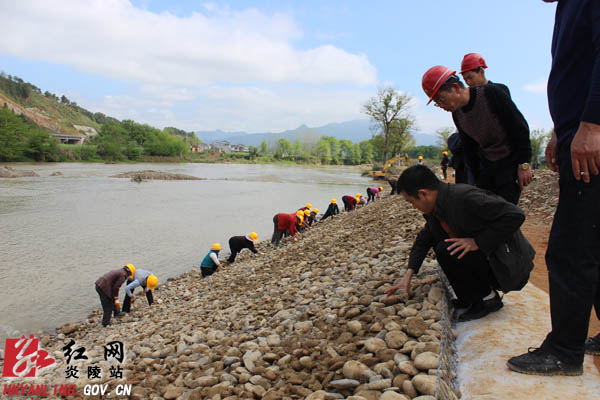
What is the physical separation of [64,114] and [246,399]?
458 ft

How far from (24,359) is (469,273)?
19.6 ft

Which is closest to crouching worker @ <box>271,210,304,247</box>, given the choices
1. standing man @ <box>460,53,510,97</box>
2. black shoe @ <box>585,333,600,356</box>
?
standing man @ <box>460,53,510,97</box>

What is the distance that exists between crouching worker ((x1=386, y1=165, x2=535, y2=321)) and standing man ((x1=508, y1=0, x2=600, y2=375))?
16.8 inches

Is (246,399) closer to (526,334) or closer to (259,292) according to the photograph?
(526,334)

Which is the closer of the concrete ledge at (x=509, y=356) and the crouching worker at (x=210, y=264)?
the concrete ledge at (x=509, y=356)

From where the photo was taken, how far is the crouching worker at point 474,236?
2.20 metres

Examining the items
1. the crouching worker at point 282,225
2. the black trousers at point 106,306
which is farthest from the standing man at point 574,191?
the crouching worker at point 282,225

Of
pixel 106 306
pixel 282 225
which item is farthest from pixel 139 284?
pixel 282 225

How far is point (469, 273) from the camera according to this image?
8.19 ft

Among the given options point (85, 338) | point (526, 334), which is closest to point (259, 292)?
point (85, 338)

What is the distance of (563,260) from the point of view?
1.70m

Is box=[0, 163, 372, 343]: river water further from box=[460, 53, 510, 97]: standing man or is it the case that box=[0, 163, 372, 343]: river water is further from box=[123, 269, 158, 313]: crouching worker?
box=[460, 53, 510, 97]: standing man

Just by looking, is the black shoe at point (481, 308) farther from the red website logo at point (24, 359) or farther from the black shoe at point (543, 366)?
the red website logo at point (24, 359)

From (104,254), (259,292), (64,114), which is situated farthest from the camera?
(64,114)
